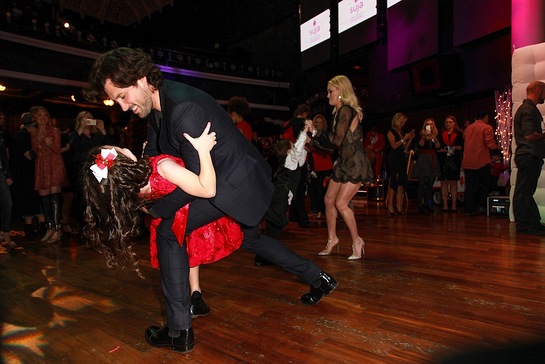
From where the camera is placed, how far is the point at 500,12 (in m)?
6.76

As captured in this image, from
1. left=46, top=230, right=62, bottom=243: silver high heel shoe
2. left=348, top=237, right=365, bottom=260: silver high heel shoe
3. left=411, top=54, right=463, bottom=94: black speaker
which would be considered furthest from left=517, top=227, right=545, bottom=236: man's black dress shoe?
left=46, top=230, right=62, bottom=243: silver high heel shoe

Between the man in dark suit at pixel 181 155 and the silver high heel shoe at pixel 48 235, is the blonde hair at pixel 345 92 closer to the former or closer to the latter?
the man in dark suit at pixel 181 155

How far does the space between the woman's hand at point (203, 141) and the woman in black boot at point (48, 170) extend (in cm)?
373

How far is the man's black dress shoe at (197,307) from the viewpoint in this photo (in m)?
1.98

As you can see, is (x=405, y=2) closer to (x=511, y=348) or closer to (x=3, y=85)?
(x=511, y=348)

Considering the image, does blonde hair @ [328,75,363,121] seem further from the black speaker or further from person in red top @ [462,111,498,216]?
the black speaker

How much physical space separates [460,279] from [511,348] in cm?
98

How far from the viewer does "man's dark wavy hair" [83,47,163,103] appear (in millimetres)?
1442

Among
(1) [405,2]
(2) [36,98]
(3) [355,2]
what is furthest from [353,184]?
(2) [36,98]

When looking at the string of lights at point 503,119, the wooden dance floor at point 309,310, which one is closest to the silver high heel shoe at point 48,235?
the wooden dance floor at point 309,310

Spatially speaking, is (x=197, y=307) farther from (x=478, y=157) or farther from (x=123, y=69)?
Answer: (x=478, y=157)

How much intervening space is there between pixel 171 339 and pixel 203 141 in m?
Result: 0.87

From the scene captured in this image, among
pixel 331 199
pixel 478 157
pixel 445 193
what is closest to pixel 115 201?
pixel 331 199

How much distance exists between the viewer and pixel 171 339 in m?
1.60
